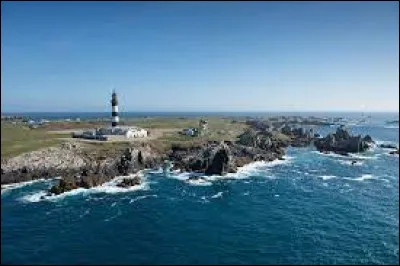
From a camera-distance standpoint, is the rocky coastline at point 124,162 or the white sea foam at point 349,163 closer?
the rocky coastline at point 124,162

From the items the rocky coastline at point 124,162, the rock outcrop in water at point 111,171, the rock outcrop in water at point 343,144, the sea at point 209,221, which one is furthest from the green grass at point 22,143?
the rock outcrop in water at point 343,144

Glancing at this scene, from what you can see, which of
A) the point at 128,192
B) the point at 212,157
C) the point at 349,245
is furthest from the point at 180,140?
the point at 349,245

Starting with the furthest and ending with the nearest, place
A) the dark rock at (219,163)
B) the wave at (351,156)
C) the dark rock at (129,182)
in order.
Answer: the wave at (351,156)
the dark rock at (219,163)
the dark rock at (129,182)

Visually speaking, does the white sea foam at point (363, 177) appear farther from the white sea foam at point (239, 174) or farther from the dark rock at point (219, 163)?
the dark rock at point (219, 163)

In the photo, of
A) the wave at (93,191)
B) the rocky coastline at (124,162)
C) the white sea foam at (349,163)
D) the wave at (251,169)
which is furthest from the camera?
the white sea foam at (349,163)

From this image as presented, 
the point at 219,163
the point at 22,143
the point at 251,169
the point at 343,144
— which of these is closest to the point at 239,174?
the point at 219,163

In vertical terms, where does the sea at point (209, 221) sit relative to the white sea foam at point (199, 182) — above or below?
below

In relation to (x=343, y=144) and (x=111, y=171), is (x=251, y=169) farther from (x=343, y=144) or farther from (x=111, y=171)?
(x=343, y=144)

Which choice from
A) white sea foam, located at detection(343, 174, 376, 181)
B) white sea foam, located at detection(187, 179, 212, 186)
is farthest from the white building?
white sea foam, located at detection(343, 174, 376, 181)
